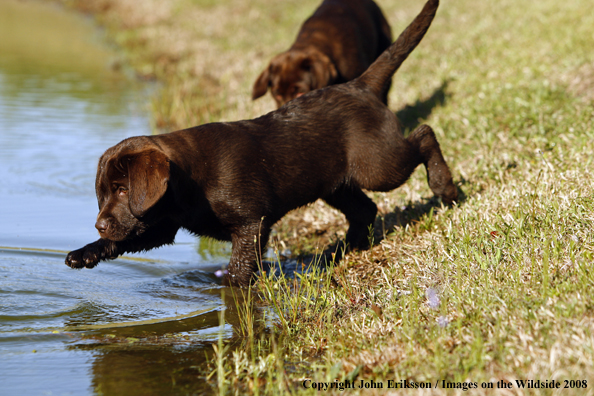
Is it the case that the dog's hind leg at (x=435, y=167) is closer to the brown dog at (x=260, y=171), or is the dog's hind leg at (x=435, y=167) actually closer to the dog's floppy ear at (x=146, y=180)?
the brown dog at (x=260, y=171)

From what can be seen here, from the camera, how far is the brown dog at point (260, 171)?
158 inches

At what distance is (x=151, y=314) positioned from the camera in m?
4.10

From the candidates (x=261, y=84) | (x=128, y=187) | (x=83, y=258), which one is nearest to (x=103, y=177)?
(x=128, y=187)

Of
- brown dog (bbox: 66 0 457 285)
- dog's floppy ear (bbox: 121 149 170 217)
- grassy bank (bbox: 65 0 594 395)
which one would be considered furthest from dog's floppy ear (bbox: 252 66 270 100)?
dog's floppy ear (bbox: 121 149 170 217)

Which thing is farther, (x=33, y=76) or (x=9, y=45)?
(x=9, y=45)

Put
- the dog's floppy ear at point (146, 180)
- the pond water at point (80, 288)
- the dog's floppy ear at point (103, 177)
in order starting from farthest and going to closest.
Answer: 1. the dog's floppy ear at point (103, 177)
2. the dog's floppy ear at point (146, 180)
3. the pond water at point (80, 288)

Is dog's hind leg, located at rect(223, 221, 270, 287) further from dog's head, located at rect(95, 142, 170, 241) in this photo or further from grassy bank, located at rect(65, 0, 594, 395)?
dog's head, located at rect(95, 142, 170, 241)

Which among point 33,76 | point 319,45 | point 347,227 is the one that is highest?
point 33,76

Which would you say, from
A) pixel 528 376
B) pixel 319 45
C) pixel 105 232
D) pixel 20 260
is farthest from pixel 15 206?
pixel 528 376

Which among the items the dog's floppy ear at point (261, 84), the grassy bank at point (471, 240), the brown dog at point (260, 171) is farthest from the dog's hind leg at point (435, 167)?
the dog's floppy ear at point (261, 84)

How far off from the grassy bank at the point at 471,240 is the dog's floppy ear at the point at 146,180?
2.83 ft

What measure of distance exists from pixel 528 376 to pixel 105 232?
8.27 feet

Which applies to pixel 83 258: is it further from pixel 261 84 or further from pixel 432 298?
pixel 261 84

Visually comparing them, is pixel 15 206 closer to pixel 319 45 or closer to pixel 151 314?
pixel 151 314
